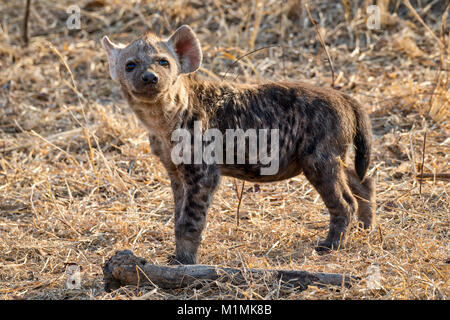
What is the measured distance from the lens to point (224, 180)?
6066mm

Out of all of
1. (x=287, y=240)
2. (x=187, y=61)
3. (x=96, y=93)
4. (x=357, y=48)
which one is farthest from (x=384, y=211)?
(x=96, y=93)

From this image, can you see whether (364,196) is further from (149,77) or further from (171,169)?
(149,77)

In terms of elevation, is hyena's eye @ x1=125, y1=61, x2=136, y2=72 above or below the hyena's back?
above

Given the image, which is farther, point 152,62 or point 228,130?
point 228,130

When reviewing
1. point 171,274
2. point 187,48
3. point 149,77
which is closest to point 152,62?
point 149,77

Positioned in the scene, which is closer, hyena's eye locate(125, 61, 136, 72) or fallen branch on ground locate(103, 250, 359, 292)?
fallen branch on ground locate(103, 250, 359, 292)

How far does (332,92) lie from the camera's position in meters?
4.80

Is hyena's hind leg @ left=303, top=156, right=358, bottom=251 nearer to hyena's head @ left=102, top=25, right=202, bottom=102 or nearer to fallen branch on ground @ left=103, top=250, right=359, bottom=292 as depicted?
fallen branch on ground @ left=103, top=250, right=359, bottom=292

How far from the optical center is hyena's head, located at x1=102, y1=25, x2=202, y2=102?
4125 millimetres

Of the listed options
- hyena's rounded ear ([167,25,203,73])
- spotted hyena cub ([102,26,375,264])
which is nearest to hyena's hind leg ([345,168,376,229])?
spotted hyena cub ([102,26,375,264])

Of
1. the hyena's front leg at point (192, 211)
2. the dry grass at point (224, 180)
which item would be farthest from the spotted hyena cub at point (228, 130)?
the dry grass at point (224, 180)

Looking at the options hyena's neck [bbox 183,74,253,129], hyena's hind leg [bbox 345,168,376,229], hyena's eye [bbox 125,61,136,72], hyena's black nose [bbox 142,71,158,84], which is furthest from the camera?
hyena's hind leg [bbox 345,168,376,229]

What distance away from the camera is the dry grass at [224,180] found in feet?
14.0

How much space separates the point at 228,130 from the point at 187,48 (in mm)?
645
